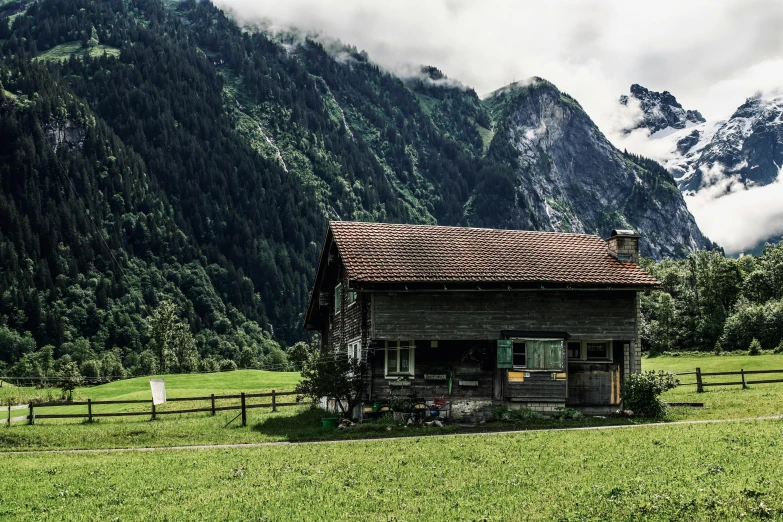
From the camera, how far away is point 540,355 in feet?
100

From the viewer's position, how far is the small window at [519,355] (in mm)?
30672

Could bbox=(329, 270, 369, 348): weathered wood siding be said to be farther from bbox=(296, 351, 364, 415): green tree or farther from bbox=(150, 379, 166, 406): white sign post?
bbox=(150, 379, 166, 406): white sign post

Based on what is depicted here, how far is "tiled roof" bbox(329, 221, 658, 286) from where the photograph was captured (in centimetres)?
3038

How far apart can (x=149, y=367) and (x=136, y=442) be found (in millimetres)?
100056

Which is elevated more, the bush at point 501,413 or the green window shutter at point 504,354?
the green window shutter at point 504,354

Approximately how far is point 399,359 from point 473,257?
5.56 meters

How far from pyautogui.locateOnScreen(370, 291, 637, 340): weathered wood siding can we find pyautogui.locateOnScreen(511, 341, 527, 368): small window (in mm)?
712

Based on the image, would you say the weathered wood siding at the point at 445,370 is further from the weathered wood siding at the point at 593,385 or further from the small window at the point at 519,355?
the weathered wood siding at the point at 593,385

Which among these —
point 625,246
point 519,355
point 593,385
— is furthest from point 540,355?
point 625,246

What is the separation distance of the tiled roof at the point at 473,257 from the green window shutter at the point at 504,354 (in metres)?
2.52

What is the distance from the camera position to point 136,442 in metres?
27.6

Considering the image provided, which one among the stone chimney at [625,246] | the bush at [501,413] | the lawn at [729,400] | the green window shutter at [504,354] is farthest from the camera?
the stone chimney at [625,246]

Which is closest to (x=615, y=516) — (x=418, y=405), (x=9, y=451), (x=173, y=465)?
(x=173, y=465)

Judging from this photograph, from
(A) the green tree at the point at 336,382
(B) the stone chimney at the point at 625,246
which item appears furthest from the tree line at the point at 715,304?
(A) the green tree at the point at 336,382
